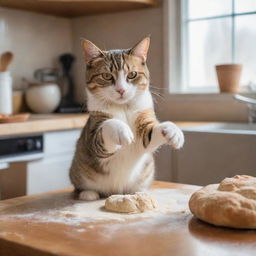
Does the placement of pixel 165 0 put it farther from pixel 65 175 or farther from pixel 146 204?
pixel 146 204

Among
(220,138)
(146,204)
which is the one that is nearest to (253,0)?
(220,138)

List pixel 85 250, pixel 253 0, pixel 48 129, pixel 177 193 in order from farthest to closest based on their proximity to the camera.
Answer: pixel 253 0 < pixel 48 129 < pixel 177 193 < pixel 85 250

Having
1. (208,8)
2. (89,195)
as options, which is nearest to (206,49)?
(208,8)

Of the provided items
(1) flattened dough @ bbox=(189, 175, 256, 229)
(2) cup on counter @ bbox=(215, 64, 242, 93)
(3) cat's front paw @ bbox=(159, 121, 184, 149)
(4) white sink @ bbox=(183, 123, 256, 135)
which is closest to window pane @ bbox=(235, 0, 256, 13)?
(2) cup on counter @ bbox=(215, 64, 242, 93)

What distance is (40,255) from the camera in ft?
2.52

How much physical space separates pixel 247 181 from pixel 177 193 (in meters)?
0.27

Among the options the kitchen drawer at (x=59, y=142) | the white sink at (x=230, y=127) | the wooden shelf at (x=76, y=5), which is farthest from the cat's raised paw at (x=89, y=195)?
the wooden shelf at (x=76, y=5)

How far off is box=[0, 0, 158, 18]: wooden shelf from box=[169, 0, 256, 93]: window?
27 cm

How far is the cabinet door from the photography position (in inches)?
83.6

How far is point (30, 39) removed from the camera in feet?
9.16

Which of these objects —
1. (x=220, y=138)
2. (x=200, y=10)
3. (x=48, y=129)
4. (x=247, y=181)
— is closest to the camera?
(x=247, y=181)

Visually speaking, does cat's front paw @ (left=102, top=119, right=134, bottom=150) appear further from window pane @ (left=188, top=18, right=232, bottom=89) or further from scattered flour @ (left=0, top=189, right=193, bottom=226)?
window pane @ (left=188, top=18, right=232, bottom=89)

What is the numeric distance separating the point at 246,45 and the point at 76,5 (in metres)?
1.03

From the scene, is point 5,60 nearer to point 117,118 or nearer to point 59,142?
point 59,142
